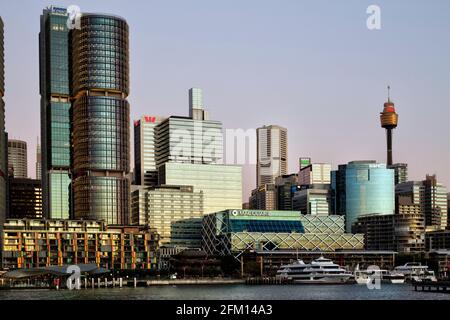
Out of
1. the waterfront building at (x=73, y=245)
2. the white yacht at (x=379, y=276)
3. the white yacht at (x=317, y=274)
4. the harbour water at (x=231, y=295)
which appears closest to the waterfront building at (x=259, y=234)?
the waterfront building at (x=73, y=245)

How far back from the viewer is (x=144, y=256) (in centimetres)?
16575

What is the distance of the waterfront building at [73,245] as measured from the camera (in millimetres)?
151500

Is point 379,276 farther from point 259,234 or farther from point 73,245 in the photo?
point 73,245

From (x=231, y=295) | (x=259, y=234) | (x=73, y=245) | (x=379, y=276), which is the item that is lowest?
(x=379, y=276)

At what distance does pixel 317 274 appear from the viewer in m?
135

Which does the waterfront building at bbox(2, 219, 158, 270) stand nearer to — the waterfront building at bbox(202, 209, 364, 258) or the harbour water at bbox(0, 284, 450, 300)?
the waterfront building at bbox(202, 209, 364, 258)

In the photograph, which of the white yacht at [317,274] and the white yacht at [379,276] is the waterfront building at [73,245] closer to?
the white yacht at [317,274]

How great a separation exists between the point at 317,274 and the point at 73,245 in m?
52.9

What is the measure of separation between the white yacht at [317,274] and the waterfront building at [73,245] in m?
38.6

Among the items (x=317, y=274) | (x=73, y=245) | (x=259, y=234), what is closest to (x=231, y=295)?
(x=317, y=274)

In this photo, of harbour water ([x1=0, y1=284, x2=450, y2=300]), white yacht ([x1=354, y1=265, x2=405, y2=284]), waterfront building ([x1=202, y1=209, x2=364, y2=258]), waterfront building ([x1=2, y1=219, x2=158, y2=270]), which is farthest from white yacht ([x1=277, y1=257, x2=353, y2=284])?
waterfront building ([x1=202, y1=209, x2=364, y2=258])

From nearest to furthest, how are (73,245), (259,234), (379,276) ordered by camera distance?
(379,276) → (73,245) → (259,234)
